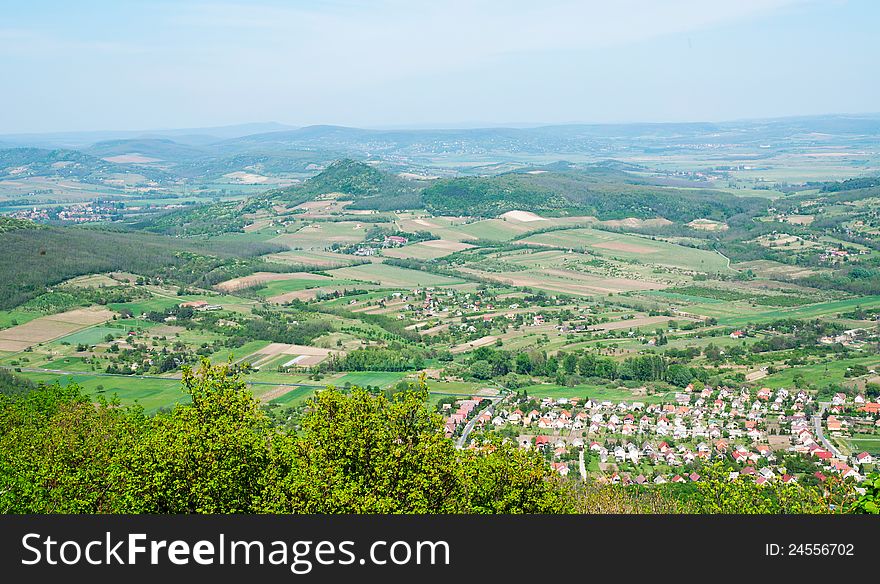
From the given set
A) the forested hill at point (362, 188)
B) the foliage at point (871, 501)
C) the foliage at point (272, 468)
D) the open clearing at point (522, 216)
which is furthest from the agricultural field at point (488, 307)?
the foliage at point (871, 501)

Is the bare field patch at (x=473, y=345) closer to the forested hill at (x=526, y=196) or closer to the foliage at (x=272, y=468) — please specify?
the foliage at (x=272, y=468)

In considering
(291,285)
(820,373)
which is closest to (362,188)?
(291,285)

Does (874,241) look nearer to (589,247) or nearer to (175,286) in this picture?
(589,247)

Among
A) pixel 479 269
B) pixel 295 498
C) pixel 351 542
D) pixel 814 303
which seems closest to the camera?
pixel 351 542

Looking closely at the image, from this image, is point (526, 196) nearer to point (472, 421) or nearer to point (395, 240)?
point (395, 240)

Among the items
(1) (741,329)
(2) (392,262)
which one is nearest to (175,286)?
(2) (392,262)
